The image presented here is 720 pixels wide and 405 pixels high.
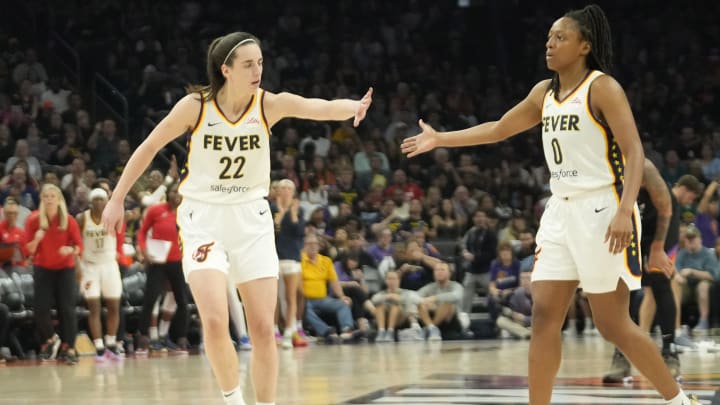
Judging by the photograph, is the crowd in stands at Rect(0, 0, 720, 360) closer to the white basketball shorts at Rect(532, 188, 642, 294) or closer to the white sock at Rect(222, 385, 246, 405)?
the white sock at Rect(222, 385, 246, 405)

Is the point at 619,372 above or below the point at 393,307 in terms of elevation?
below

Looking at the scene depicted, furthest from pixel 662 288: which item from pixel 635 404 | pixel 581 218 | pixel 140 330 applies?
pixel 140 330

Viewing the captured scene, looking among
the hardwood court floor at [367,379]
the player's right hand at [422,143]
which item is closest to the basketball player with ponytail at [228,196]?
the player's right hand at [422,143]

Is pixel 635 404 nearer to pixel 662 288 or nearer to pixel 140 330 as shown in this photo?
pixel 662 288

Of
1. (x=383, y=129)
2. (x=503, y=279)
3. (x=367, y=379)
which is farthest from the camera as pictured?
(x=383, y=129)

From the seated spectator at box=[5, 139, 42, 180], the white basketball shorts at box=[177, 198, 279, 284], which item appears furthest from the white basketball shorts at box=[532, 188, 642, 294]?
the seated spectator at box=[5, 139, 42, 180]

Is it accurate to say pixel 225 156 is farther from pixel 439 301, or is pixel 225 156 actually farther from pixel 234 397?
pixel 439 301

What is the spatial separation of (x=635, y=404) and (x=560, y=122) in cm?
262

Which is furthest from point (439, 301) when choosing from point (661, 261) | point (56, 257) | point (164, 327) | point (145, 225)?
point (661, 261)

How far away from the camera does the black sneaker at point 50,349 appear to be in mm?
12000

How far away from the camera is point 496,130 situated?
19.4 ft

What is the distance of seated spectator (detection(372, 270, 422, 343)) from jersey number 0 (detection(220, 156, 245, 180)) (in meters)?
8.54

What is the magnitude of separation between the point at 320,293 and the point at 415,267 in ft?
4.11

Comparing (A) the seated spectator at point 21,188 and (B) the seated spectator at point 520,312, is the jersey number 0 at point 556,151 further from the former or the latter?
(A) the seated spectator at point 21,188
